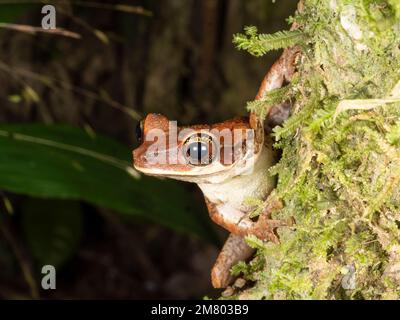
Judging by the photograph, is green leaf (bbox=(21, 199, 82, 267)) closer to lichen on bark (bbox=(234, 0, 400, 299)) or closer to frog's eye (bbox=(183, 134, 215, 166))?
frog's eye (bbox=(183, 134, 215, 166))

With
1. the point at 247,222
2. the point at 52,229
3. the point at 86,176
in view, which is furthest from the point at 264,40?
the point at 52,229

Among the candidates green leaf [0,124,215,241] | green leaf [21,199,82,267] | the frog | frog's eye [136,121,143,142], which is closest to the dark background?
green leaf [21,199,82,267]

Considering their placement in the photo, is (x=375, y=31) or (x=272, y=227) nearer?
(x=375, y=31)

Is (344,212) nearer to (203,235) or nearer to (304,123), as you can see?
(304,123)

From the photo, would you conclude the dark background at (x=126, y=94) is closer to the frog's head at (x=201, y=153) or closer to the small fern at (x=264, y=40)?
the frog's head at (x=201, y=153)

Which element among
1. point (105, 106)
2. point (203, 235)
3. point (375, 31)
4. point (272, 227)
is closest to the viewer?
point (375, 31)

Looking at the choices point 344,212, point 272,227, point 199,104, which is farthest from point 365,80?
point 199,104
